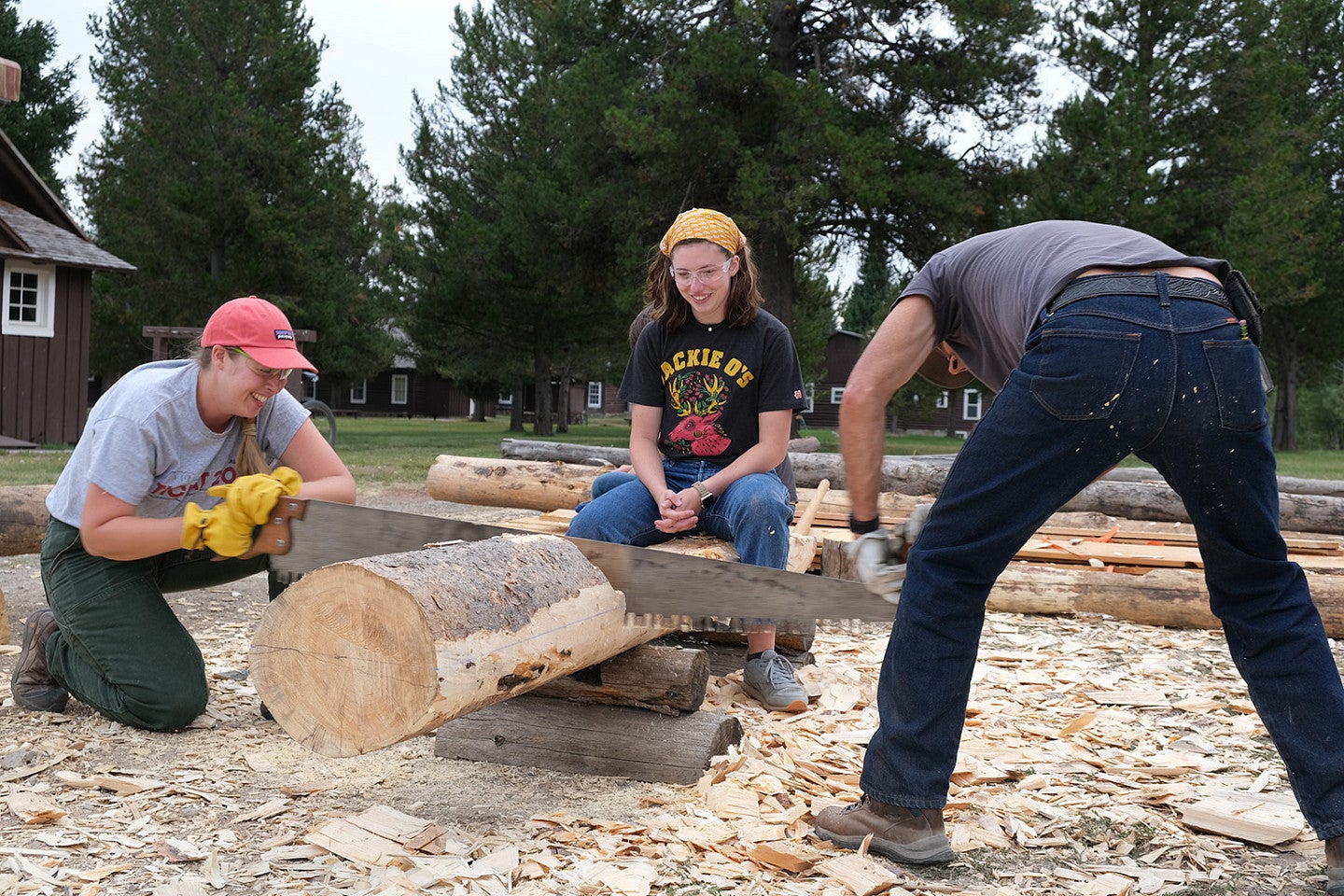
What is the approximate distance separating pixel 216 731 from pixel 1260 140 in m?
20.8

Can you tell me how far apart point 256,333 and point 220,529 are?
63 centimetres

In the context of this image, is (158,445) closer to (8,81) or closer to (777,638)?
(8,81)

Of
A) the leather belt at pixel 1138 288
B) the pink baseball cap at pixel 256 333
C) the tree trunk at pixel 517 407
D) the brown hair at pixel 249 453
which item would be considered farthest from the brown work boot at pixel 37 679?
the tree trunk at pixel 517 407

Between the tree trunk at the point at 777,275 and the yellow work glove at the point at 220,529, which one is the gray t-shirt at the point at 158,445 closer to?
the yellow work glove at the point at 220,529

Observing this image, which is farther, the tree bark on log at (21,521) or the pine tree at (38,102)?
the pine tree at (38,102)

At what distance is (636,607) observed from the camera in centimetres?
322

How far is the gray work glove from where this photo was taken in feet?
9.52

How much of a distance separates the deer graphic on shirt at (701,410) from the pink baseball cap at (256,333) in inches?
54.6

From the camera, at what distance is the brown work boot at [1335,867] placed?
8.18 ft

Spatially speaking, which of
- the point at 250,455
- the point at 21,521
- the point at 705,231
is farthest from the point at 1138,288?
→ the point at 21,521

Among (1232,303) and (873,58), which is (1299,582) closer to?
(1232,303)

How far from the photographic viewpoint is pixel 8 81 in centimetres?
441

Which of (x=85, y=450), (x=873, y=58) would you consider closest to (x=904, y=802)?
(x=85, y=450)

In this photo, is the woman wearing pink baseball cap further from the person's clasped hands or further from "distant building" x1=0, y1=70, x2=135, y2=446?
"distant building" x1=0, y1=70, x2=135, y2=446
